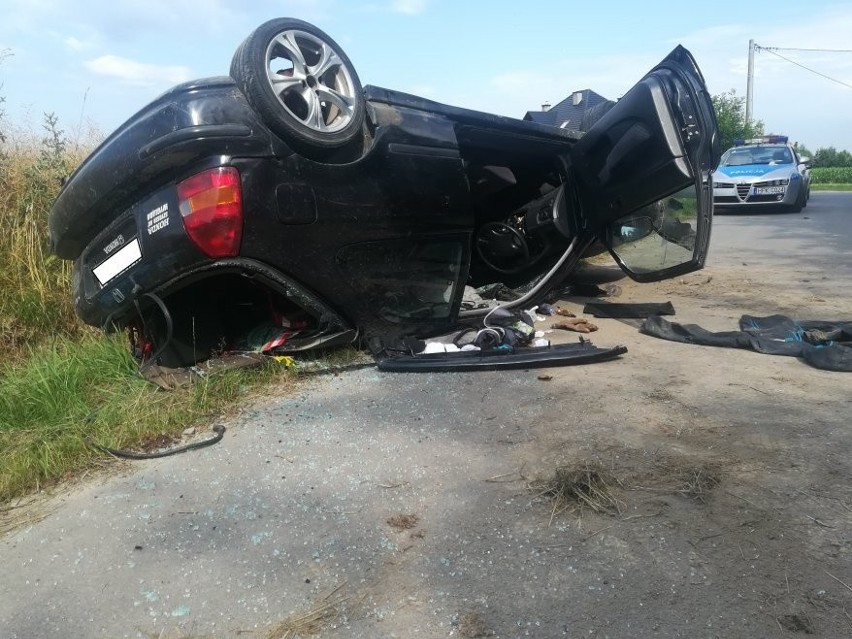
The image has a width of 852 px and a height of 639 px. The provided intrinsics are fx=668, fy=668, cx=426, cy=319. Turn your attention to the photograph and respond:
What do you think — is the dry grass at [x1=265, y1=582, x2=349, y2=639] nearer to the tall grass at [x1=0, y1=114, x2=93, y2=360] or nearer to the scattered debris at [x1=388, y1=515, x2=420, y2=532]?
the scattered debris at [x1=388, y1=515, x2=420, y2=532]

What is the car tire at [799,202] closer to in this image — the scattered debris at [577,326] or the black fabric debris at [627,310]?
the black fabric debris at [627,310]

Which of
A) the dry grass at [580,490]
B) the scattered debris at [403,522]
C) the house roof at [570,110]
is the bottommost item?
the scattered debris at [403,522]

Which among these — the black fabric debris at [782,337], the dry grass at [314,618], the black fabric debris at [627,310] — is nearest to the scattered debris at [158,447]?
the dry grass at [314,618]

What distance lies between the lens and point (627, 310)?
534cm

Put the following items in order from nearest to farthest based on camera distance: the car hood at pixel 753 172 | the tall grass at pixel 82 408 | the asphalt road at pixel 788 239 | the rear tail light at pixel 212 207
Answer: the tall grass at pixel 82 408 → the rear tail light at pixel 212 207 → the asphalt road at pixel 788 239 → the car hood at pixel 753 172

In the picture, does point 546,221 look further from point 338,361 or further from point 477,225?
point 338,361

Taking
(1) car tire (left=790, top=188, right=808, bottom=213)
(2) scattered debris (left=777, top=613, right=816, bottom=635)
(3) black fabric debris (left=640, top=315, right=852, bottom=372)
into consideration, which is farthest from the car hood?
(2) scattered debris (left=777, top=613, right=816, bottom=635)

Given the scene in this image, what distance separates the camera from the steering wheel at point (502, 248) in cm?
547

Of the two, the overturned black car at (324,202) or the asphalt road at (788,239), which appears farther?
the asphalt road at (788,239)

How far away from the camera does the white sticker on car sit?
338 cm

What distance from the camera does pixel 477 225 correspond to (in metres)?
5.69

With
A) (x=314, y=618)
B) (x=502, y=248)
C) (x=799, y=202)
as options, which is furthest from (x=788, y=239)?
(x=314, y=618)

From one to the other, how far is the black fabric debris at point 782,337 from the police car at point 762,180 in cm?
1156

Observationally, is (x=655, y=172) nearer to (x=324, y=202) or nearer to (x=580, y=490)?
(x=324, y=202)
